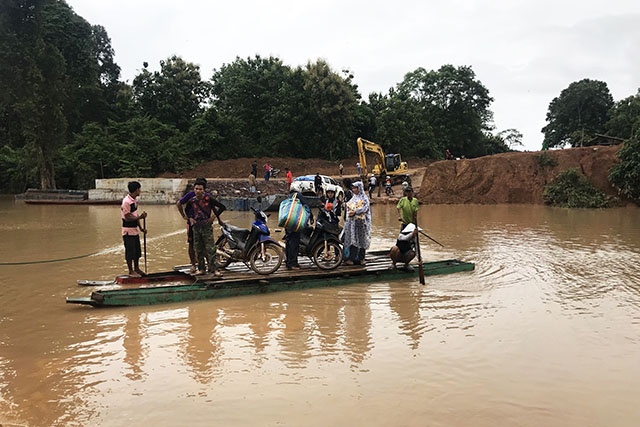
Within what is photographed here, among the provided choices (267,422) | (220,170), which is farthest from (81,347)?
(220,170)

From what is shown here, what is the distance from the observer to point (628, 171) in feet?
84.3

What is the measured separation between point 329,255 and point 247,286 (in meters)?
1.77

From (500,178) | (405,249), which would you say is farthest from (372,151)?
(405,249)

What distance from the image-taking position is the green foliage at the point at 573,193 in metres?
26.6

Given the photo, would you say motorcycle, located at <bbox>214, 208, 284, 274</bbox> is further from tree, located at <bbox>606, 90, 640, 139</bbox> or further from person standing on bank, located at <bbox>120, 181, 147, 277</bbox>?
tree, located at <bbox>606, 90, 640, 139</bbox>

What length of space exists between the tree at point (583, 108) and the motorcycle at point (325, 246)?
1878 inches

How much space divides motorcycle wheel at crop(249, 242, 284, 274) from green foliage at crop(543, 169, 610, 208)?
23.7 metres

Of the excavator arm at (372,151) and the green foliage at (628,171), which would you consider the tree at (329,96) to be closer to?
the excavator arm at (372,151)

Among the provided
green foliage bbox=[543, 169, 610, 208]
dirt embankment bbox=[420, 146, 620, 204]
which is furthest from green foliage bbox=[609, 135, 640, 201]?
dirt embankment bbox=[420, 146, 620, 204]

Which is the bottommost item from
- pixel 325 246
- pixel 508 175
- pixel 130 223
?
pixel 325 246

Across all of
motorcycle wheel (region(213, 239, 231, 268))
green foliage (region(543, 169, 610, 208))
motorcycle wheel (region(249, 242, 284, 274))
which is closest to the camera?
motorcycle wheel (region(249, 242, 284, 274))

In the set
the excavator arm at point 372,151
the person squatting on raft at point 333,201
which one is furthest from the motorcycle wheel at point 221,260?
the excavator arm at point 372,151

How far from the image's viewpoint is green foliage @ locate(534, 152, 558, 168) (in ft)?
100

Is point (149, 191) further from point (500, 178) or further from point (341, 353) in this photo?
point (341, 353)
